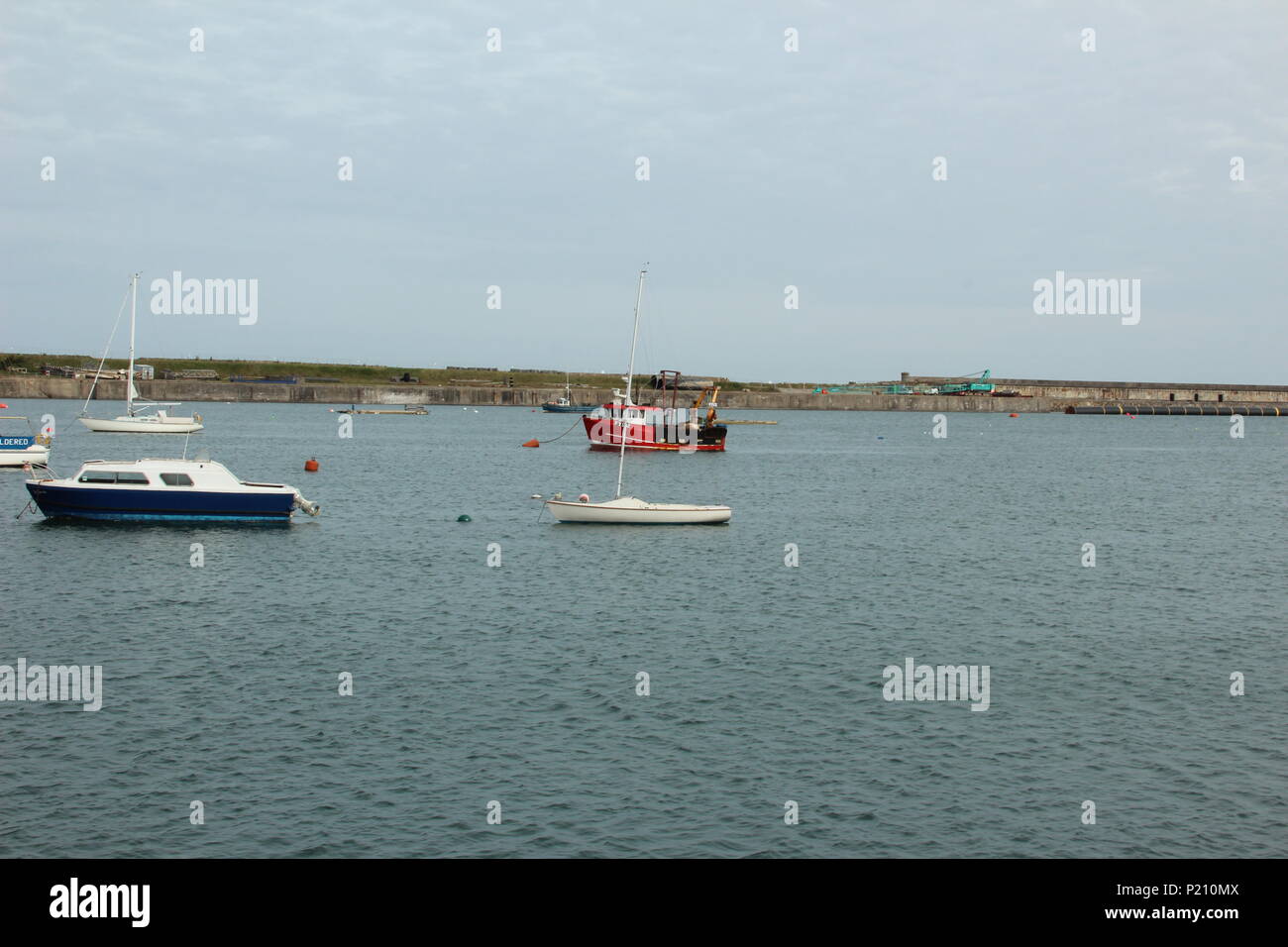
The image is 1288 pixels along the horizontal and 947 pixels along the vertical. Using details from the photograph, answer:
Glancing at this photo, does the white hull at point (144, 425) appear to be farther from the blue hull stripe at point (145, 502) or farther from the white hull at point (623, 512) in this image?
the white hull at point (623, 512)

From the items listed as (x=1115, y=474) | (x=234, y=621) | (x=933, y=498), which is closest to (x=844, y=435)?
(x=1115, y=474)

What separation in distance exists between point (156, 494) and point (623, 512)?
74.9 ft

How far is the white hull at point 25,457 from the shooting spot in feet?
284

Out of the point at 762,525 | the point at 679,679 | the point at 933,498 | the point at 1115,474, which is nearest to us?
the point at 679,679

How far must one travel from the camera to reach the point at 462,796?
20297 mm

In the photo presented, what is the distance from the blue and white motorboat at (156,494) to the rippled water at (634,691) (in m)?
1.20

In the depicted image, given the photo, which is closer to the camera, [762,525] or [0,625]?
[0,625]

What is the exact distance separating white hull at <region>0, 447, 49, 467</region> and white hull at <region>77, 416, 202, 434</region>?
45.1m

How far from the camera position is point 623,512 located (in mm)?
56312

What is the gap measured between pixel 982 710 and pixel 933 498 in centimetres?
5744

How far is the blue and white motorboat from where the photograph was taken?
55.6 m
